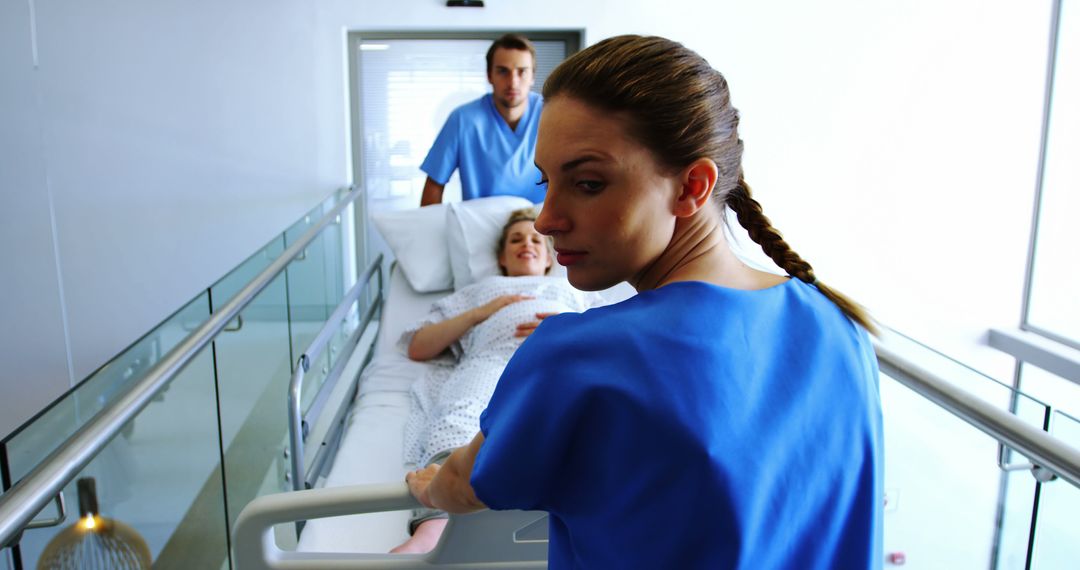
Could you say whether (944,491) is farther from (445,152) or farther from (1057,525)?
(445,152)

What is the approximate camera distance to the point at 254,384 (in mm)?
2363

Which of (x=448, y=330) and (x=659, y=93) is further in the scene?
(x=448, y=330)

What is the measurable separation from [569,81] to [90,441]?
707 millimetres

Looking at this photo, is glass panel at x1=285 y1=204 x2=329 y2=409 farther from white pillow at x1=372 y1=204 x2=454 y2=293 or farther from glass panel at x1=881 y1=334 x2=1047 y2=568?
glass panel at x1=881 y1=334 x2=1047 y2=568

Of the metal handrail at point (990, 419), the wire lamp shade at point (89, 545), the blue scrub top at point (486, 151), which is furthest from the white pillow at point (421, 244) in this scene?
the metal handrail at point (990, 419)

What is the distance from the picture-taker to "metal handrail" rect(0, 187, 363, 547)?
79 cm

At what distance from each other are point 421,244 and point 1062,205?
419 cm

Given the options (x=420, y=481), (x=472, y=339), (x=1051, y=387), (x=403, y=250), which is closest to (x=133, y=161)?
(x=403, y=250)

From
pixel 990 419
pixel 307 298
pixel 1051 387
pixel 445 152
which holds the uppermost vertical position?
pixel 445 152

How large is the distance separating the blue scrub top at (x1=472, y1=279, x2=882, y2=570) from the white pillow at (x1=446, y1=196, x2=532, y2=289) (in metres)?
2.19

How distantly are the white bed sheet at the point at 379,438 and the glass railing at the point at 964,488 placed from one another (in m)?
0.99

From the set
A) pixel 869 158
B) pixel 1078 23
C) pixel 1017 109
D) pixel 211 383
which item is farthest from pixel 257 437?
pixel 1078 23

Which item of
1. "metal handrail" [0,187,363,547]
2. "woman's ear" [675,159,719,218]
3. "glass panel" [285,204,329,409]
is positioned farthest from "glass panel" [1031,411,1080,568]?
"glass panel" [285,204,329,409]

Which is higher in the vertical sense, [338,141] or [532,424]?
[338,141]
